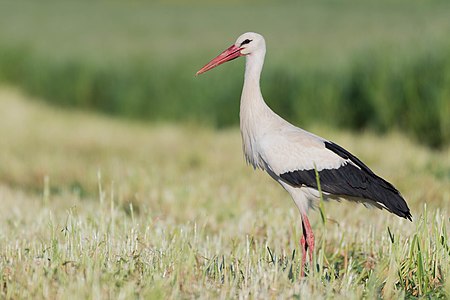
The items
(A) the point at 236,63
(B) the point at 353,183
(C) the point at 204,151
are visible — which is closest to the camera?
(B) the point at 353,183

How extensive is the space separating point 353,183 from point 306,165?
31 centimetres

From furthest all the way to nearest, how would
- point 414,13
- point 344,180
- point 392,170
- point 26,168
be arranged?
1. point 414,13
2. point 26,168
3. point 392,170
4. point 344,180

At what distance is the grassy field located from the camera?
12.3 feet

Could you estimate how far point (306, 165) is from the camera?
16.3 feet

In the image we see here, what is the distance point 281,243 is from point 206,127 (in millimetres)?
11267

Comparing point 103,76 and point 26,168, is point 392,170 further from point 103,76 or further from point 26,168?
point 103,76

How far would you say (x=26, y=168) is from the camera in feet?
34.6

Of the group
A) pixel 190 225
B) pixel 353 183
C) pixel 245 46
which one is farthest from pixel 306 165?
pixel 190 225

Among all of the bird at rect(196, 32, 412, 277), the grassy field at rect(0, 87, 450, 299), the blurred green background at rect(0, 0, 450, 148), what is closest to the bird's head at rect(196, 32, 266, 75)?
the bird at rect(196, 32, 412, 277)

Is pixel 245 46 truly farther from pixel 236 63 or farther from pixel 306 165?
pixel 236 63

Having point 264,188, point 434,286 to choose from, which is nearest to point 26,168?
point 264,188

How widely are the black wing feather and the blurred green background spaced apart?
28.3 ft

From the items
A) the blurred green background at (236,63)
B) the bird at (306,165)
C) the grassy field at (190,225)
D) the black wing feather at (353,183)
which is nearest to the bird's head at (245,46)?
the bird at (306,165)

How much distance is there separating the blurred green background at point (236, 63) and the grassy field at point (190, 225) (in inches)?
52.2
